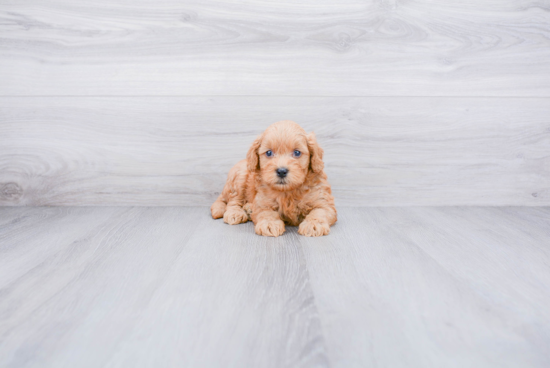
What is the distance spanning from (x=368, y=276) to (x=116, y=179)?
4.28 ft

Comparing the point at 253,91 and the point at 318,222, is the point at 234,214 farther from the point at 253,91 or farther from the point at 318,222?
the point at 253,91

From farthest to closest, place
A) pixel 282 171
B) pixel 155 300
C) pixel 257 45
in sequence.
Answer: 1. pixel 257 45
2. pixel 282 171
3. pixel 155 300

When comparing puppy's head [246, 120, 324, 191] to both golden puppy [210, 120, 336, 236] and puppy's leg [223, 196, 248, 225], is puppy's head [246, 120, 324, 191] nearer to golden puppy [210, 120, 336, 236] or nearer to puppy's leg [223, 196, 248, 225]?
golden puppy [210, 120, 336, 236]

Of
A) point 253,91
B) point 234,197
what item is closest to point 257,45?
point 253,91

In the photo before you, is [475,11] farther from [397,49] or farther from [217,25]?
[217,25]

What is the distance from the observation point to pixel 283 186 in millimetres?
1256

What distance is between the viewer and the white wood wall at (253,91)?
161 cm

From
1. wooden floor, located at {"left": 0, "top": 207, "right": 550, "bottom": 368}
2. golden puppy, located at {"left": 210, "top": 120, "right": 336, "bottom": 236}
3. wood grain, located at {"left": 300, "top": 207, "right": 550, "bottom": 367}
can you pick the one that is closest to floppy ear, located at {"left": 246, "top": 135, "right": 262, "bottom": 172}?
golden puppy, located at {"left": 210, "top": 120, "right": 336, "bottom": 236}

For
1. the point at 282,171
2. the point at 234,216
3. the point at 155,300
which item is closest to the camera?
the point at 155,300

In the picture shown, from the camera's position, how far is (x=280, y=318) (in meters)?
0.73

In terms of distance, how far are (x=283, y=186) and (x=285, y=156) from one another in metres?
0.11

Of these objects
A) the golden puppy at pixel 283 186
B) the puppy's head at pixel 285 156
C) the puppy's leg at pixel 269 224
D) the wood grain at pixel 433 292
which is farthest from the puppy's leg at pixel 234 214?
the wood grain at pixel 433 292

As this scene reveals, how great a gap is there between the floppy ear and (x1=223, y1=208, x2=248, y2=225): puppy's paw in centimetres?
19

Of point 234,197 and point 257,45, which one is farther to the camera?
point 257,45
